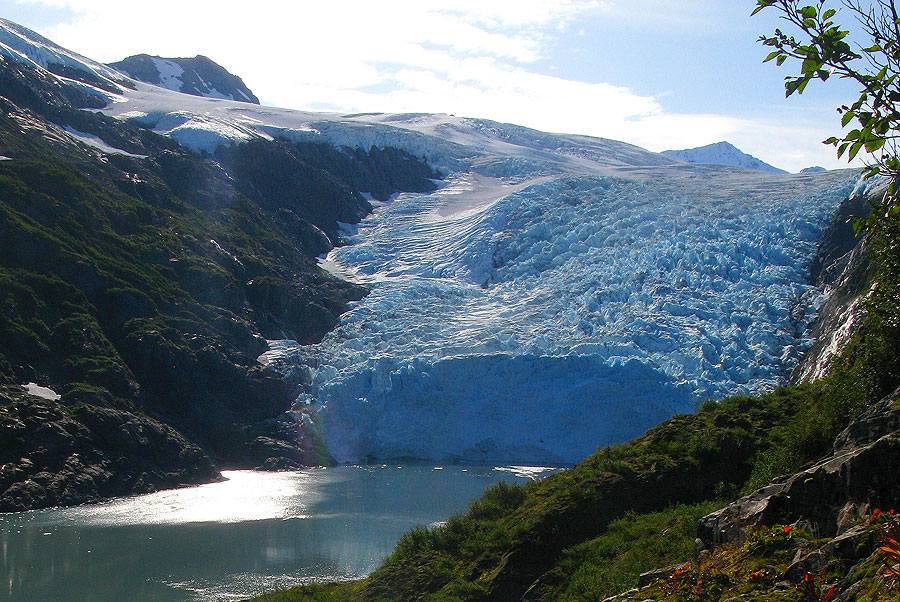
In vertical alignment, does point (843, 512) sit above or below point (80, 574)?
above

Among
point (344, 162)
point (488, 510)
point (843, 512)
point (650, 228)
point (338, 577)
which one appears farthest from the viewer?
point (344, 162)

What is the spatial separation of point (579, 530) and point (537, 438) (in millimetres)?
23744

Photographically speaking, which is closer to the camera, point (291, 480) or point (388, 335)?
point (291, 480)

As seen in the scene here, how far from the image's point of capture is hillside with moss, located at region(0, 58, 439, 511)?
27.7m

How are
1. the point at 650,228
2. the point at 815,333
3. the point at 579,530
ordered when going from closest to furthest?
the point at 579,530
the point at 815,333
the point at 650,228

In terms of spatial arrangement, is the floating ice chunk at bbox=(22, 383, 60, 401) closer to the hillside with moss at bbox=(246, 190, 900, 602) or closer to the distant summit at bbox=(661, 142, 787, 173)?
the hillside with moss at bbox=(246, 190, 900, 602)

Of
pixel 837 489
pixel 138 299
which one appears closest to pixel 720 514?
pixel 837 489

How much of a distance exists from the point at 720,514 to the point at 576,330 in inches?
1140

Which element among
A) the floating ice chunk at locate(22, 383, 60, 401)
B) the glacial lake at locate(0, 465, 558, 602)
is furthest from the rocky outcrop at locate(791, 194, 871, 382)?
the floating ice chunk at locate(22, 383, 60, 401)

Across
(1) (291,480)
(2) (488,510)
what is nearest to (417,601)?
(2) (488,510)

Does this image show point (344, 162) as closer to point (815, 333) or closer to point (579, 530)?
point (815, 333)

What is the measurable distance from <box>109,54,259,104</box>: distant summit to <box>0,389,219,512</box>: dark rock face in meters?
54.8

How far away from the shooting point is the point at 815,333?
33000 millimetres

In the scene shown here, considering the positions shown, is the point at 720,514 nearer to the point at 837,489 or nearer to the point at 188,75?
the point at 837,489
